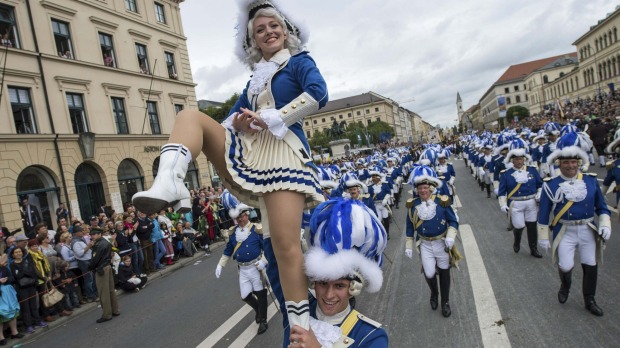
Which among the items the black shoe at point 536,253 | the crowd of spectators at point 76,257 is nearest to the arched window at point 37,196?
the crowd of spectators at point 76,257

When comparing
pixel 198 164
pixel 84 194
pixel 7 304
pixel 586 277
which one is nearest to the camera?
pixel 586 277

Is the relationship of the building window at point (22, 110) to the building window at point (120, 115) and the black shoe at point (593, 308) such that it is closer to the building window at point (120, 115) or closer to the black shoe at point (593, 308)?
the building window at point (120, 115)

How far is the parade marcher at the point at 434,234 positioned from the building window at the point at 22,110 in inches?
712

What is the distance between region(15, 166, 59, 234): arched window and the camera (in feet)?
55.2

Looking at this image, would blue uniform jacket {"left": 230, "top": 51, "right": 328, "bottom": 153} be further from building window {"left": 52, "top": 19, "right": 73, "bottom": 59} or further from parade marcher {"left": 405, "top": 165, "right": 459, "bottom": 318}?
building window {"left": 52, "top": 19, "right": 73, "bottom": 59}

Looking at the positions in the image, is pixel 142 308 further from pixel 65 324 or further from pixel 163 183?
pixel 163 183

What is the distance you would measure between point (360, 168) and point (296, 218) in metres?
15.6

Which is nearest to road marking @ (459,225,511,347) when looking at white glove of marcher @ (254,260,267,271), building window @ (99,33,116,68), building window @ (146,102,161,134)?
white glove of marcher @ (254,260,267,271)

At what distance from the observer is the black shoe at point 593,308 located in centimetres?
470

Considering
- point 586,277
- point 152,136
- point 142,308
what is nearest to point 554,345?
point 586,277

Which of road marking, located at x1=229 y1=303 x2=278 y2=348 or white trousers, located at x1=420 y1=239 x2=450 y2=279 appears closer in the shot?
road marking, located at x1=229 y1=303 x2=278 y2=348

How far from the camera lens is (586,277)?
16.0ft

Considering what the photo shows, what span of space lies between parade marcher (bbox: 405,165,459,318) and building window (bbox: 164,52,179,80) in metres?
24.0

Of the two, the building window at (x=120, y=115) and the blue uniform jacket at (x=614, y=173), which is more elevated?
the building window at (x=120, y=115)
